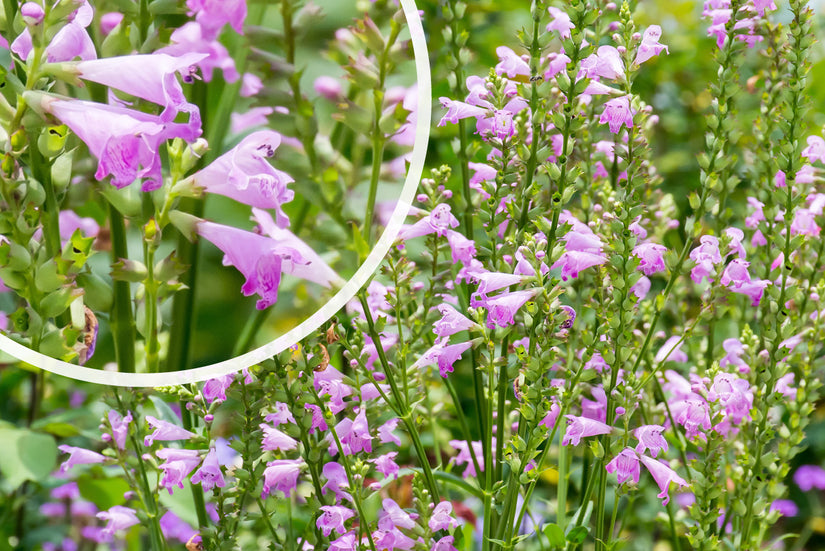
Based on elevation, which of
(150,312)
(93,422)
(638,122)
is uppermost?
(638,122)

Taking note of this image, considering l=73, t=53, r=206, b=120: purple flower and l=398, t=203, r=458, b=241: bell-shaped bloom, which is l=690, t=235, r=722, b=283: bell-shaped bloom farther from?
l=73, t=53, r=206, b=120: purple flower

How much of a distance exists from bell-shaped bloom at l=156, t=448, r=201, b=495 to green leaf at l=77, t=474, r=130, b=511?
318 millimetres

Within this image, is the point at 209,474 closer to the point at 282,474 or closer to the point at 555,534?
the point at 282,474

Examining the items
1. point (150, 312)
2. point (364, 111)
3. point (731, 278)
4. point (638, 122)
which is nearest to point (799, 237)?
point (731, 278)

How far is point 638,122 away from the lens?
52cm

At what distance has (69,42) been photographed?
500 mm

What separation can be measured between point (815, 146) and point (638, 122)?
0.22 m

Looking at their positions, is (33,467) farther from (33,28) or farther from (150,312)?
(33,28)

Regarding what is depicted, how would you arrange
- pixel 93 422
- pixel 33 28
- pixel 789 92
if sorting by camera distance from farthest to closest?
pixel 93 422, pixel 789 92, pixel 33 28

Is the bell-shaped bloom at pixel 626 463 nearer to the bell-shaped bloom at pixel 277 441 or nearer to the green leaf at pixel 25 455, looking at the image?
the bell-shaped bloom at pixel 277 441

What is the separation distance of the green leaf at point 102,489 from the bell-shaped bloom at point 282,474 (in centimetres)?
33

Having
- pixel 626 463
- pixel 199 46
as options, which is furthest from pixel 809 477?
pixel 199 46

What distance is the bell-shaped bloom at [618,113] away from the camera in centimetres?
53

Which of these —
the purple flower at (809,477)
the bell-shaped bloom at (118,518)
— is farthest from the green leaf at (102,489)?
the purple flower at (809,477)
